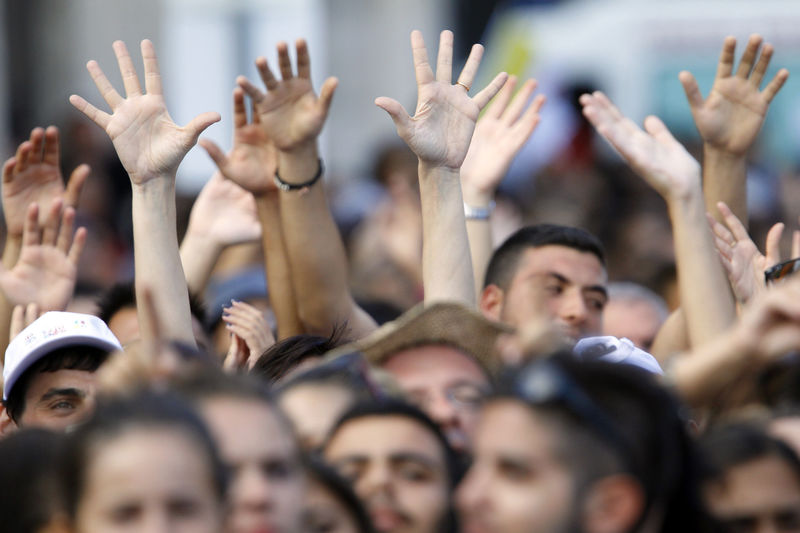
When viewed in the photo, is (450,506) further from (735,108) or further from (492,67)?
(492,67)

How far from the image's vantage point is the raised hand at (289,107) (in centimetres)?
524

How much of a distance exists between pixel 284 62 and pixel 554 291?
4.24 ft

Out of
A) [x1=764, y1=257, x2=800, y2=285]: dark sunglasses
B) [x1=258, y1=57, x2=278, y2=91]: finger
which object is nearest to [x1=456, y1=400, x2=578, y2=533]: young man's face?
[x1=764, y1=257, x2=800, y2=285]: dark sunglasses

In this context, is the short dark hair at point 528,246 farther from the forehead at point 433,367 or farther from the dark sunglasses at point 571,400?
the dark sunglasses at point 571,400

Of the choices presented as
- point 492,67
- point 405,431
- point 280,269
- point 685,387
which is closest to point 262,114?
point 280,269

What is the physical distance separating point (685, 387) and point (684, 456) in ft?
0.82

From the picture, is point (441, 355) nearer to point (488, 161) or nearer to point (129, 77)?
point (129, 77)

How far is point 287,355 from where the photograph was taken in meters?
4.52

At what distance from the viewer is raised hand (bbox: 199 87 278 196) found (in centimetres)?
547

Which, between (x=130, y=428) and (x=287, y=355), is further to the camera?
(x=287, y=355)

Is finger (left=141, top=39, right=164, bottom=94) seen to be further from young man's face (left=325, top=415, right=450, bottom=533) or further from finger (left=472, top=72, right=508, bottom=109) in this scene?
young man's face (left=325, top=415, right=450, bottom=533)

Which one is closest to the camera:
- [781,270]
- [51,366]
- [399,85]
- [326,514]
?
[326,514]

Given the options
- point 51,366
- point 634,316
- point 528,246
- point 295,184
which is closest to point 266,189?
point 295,184

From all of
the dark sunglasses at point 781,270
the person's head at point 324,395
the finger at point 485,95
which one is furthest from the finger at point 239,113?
the dark sunglasses at point 781,270
